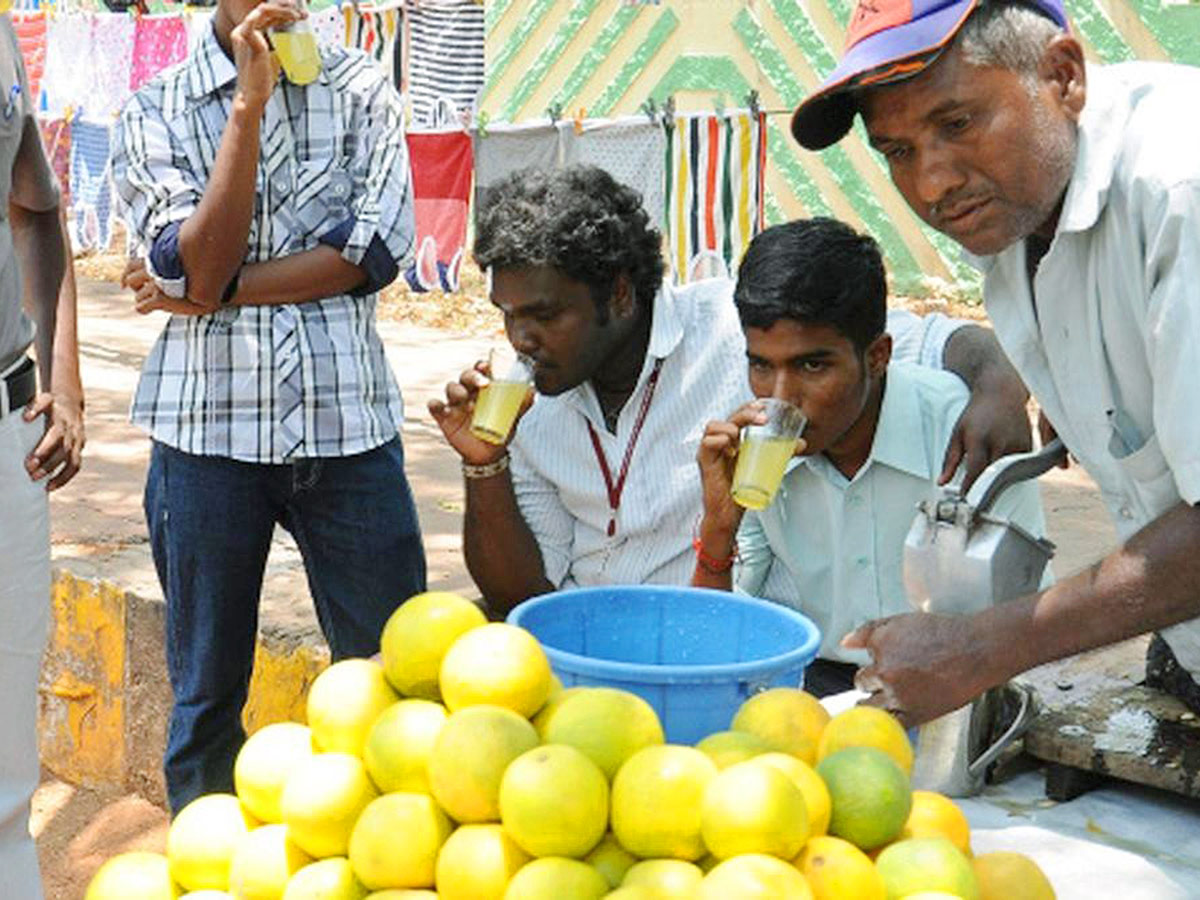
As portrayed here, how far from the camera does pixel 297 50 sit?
3.05 m

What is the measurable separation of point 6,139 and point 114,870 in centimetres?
151

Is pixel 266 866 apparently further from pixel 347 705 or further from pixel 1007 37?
pixel 1007 37

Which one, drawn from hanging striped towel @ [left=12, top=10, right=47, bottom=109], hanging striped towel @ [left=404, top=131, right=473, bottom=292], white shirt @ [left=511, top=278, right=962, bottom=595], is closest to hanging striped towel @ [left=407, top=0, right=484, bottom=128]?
hanging striped towel @ [left=404, top=131, right=473, bottom=292]

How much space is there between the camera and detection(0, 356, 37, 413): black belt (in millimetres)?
2736

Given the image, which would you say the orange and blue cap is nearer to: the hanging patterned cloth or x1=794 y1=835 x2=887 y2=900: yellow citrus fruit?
x1=794 y1=835 x2=887 y2=900: yellow citrus fruit

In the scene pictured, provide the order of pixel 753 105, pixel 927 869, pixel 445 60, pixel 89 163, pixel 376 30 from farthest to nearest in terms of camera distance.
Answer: pixel 89 163 → pixel 376 30 → pixel 445 60 → pixel 753 105 → pixel 927 869

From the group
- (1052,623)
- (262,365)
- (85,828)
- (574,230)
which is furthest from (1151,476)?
(85,828)

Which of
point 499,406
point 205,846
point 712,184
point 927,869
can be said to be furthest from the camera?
point 712,184

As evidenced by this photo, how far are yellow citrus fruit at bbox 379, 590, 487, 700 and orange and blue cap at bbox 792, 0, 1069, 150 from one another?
0.77 metres

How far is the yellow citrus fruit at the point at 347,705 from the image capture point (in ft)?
5.65

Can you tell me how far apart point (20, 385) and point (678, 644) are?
4.46ft

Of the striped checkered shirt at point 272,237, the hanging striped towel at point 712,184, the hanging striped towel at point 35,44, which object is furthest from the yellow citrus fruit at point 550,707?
the hanging striped towel at point 35,44

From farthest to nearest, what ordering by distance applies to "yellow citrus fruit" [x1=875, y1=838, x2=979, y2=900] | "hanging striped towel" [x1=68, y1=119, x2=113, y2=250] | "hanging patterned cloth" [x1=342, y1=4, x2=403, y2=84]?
"hanging striped towel" [x1=68, y1=119, x2=113, y2=250], "hanging patterned cloth" [x1=342, y1=4, x2=403, y2=84], "yellow citrus fruit" [x1=875, y1=838, x2=979, y2=900]

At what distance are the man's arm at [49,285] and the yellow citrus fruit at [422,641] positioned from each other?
1412mm
